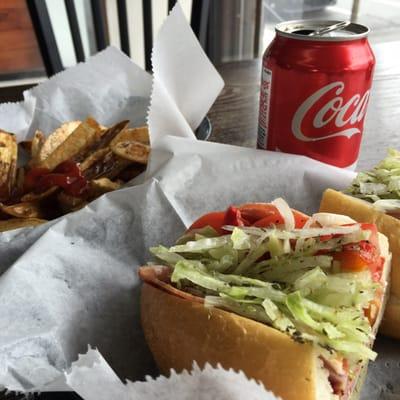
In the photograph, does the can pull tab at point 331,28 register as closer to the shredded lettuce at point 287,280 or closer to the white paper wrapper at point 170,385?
the shredded lettuce at point 287,280

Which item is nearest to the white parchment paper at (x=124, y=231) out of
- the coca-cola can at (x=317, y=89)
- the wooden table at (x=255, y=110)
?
the coca-cola can at (x=317, y=89)

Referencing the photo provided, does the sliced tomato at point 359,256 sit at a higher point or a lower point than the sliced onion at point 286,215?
lower

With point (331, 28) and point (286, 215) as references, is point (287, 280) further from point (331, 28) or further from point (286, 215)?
point (331, 28)

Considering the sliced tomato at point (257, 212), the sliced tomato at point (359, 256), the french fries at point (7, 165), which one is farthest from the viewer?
the french fries at point (7, 165)

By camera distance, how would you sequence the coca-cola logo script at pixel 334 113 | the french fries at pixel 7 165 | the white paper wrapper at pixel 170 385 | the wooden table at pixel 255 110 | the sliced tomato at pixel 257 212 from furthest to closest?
the wooden table at pixel 255 110 → the french fries at pixel 7 165 → the coca-cola logo script at pixel 334 113 → the sliced tomato at pixel 257 212 → the white paper wrapper at pixel 170 385

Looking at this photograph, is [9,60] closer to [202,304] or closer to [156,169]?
[156,169]

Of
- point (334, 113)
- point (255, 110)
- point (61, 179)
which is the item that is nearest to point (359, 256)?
point (334, 113)

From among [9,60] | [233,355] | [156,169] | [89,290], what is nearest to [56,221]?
[89,290]
